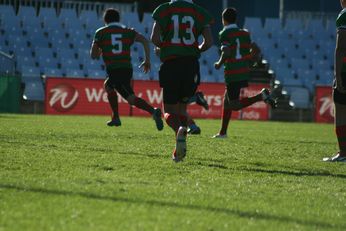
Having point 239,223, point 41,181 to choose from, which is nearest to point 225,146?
point 41,181

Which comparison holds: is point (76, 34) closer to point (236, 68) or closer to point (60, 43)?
point (60, 43)

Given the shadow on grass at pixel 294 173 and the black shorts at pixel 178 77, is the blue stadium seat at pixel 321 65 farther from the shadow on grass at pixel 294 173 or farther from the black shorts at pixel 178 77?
the shadow on grass at pixel 294 173

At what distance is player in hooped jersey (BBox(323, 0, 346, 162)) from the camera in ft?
29.9

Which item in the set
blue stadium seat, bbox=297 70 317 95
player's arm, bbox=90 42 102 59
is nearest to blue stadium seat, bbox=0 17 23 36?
blue stadium seat, bbox=297 70 317 95

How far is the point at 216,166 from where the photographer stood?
28.1ft

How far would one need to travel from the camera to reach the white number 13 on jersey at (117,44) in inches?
515

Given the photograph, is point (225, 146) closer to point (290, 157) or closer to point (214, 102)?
point (290, 157)

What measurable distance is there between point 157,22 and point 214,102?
16.9m

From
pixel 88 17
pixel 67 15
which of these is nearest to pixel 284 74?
pixel 88 17

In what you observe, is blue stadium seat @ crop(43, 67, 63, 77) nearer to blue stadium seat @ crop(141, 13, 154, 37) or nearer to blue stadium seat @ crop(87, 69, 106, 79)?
blue stadium seat @ crop(87, 69, 106, 79)

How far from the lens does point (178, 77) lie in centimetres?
908

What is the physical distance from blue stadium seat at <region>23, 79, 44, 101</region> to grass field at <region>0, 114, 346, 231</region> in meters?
13.7

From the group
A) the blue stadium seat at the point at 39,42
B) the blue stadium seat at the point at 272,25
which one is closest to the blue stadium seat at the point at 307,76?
the blue stadium seat at the point at 272,25

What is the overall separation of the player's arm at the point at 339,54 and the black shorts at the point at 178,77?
152 cm
